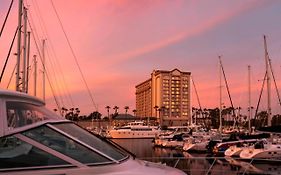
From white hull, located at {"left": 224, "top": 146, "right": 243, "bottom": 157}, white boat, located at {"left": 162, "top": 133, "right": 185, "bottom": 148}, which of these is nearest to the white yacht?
white boat, located at {"left": 162, "top": 133, "right": 185, "bottom": 148}

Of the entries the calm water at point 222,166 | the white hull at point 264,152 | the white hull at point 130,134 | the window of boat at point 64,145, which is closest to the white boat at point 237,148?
the white hull at point 264,152

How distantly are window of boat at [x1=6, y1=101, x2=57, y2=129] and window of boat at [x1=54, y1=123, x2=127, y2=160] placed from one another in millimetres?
224

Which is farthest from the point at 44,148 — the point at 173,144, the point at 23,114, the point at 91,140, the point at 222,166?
the point at 173,144

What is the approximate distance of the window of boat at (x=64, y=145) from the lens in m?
3.82

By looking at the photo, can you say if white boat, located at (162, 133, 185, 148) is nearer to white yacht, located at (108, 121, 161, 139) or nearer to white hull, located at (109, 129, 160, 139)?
white hull, located at (109, 129, 160, 139)

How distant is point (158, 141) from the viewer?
72.2 m

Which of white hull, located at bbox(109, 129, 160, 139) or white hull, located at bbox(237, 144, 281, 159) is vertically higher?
white hull, located at bbox(237, 144, 281, 159)

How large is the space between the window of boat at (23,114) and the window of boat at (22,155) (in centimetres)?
16

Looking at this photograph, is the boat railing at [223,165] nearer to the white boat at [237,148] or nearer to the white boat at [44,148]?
the white boat at [44,148]

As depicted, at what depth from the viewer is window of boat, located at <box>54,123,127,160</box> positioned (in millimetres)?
4106

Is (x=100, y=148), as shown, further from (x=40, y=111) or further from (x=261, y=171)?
(x=261, y=171)

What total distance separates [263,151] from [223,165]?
28679 mm

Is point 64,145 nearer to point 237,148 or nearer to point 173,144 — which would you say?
point 237,148

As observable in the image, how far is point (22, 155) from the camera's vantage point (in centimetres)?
372
